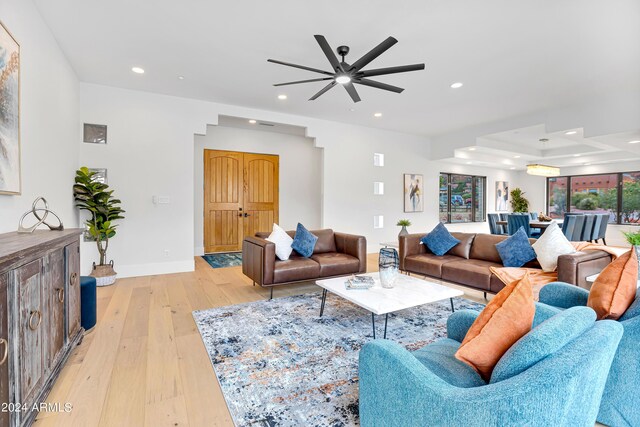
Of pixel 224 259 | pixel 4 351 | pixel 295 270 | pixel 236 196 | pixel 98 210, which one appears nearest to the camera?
pixel 4 351

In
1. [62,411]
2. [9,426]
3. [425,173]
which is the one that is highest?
[425,173]

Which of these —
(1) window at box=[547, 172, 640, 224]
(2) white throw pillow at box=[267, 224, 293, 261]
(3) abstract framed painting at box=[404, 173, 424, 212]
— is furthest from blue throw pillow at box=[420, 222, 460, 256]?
(1) window at box=[547, 172, 640, 224]

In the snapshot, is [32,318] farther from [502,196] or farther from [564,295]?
[502,196]

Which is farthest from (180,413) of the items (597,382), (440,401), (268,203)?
(268,203)

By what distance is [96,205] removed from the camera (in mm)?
4172

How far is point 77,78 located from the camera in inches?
166

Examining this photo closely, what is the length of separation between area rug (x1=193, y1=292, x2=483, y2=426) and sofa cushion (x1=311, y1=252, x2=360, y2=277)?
0.39 m

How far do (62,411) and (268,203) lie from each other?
18.8 ft

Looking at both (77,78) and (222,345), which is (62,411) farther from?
(77,78)

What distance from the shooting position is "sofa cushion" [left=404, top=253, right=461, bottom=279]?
3.89 m

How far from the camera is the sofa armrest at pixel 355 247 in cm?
423

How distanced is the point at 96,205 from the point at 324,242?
3155mm

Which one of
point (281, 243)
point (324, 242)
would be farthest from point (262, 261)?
point (324, 242)

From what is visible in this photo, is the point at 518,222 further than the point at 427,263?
Yes
